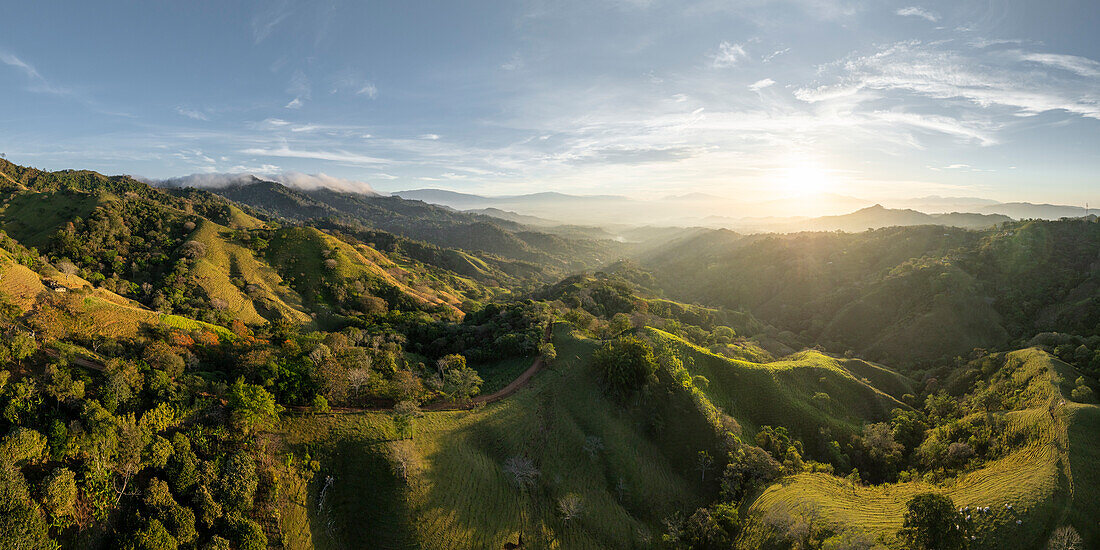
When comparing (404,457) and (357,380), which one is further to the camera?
(357,380)

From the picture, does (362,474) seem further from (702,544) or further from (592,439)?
(702,544)

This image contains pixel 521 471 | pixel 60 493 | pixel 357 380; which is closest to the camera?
pixel 60 493

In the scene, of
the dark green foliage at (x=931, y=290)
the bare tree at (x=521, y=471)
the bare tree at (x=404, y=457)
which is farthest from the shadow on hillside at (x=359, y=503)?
the dark green foliage at (x=931, y=290)

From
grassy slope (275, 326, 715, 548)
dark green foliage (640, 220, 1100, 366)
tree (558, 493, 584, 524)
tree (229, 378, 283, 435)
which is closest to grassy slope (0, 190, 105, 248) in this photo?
tree (229, 378, 283, 435)

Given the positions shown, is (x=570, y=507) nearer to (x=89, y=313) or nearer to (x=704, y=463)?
(x=704, y=463)

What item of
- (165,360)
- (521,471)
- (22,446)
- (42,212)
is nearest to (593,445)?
(521,471)

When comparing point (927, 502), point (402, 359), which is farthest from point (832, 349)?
point (402, 359)

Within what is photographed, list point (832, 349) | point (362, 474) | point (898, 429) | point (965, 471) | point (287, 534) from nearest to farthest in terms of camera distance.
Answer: point (287, 534)
point (362, 474)
point (965, 471)
point (898, 429)
point (832, 349)

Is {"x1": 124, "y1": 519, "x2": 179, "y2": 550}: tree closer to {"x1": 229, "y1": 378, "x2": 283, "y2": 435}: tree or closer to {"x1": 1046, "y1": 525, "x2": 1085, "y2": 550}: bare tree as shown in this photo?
{"x1": 229, "y1": 378, "x2": 283, "y2": 435}: tree
